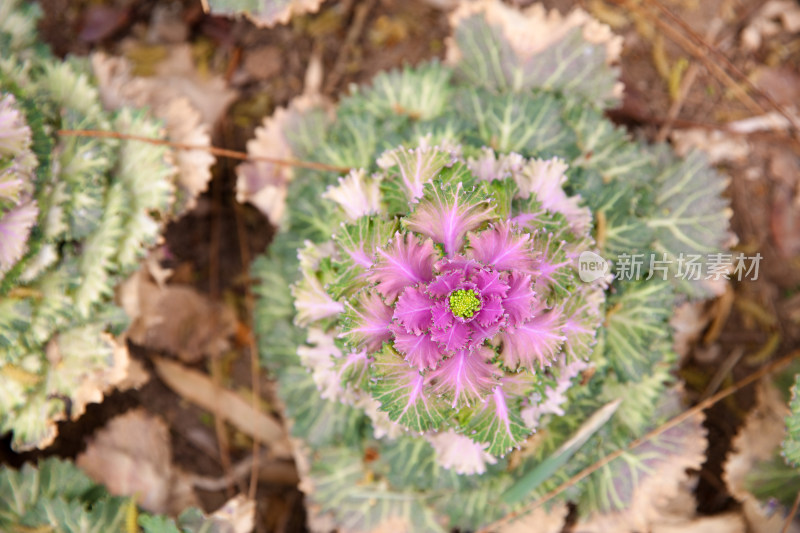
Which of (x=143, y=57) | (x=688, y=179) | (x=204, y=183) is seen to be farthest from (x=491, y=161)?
(x=143, y=57)

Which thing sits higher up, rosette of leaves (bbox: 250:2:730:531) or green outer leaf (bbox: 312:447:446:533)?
rosette of leaves (bbox: 250:2:730:531)

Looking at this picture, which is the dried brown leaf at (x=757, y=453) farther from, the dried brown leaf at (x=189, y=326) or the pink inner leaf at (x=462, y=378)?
the dried brown leaf at (x=189, y=326)

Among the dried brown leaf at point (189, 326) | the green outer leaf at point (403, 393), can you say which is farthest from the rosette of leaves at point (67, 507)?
the green outer leaf at point (403, 393)

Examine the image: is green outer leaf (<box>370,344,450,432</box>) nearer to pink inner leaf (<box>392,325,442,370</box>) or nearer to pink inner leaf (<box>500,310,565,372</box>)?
pink inner leaf (<box>392,325,442,370</box>)

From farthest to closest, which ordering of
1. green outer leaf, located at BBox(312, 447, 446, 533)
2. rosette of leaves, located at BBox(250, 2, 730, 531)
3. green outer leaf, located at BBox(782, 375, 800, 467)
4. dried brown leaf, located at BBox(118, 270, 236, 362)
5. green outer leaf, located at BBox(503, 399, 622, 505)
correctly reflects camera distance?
dried brown leaf, located at BBox(118, 270, 236, 362), green outer leaf, located at BBox(312, 447, 446, 533), green outer leaf, located at BBox(503, 399, 622, 505), green outer leaf, located at BBox(782, 375, 800, 467), rosette of leaves, located at BBox(250, 2, 730, 531)

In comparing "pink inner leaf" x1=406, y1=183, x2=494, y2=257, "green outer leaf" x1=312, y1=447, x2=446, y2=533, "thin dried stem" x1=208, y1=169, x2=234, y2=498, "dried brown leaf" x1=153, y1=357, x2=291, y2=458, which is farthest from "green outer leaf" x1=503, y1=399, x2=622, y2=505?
"thin dried stem" x1=208, y1=169, x2=234, y2=498

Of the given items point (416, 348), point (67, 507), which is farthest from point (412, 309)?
point (67, 507)

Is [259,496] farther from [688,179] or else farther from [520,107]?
[688,179]
